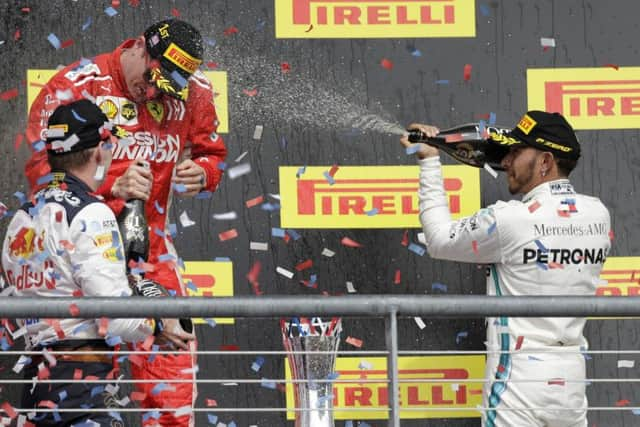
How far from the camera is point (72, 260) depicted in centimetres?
375

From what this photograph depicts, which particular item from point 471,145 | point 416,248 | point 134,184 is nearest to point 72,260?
point 134,184

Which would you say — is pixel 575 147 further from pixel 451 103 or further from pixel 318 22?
pixel 318 22

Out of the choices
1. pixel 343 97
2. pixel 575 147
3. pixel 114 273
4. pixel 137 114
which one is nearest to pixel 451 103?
pixel 343 97

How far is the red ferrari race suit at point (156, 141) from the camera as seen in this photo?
4637 mm

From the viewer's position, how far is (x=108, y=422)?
3.85m

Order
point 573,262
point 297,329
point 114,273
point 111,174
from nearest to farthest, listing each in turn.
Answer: point 114,273 < point 573,262 < point 111,174 < point 297,329

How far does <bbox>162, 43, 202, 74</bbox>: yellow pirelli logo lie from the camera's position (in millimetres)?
4578

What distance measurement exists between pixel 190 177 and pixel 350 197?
2.66ft

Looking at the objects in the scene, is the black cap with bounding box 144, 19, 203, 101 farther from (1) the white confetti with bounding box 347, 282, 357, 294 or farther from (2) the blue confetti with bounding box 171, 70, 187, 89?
(1) the white confetti with bounding box 347, 282, 357, 294

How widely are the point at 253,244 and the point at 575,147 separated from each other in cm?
140

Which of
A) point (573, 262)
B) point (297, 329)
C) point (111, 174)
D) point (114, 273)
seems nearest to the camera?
point (114, 273)

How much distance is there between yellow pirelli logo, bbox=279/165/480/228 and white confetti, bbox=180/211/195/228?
363 mm

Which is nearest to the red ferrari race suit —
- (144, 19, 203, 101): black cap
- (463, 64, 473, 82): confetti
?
(144, 19, 203, 101): black cap

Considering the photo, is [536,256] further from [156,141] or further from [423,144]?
[156,141]
